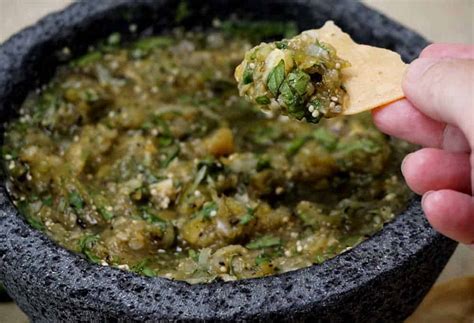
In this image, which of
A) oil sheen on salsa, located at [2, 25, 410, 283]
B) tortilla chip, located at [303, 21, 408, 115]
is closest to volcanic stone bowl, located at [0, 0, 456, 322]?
oil sheen on salsa, located at [2, 25, 410, 283]

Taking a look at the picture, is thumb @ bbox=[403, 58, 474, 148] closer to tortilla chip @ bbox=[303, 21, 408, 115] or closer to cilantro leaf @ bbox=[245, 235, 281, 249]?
tortilla chip @ bbox=[303, 21, 408, 115]

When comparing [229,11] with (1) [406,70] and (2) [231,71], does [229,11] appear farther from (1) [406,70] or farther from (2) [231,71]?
(1) [406,70]

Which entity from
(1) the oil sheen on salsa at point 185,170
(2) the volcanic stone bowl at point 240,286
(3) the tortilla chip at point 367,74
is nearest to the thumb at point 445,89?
(3) the tortilla chip at point 367,74

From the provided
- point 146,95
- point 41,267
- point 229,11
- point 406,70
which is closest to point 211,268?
point 41,267

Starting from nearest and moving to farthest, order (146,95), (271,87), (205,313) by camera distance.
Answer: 1. (205,313)
2. (271,87)
3. (146,95)

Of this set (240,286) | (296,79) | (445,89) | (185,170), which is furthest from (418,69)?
(185,170)

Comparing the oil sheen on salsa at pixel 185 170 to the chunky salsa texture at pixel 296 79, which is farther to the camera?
the oil sheen on salsa at pixel 185 170

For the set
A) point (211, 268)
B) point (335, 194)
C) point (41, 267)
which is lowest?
point (335, 194)

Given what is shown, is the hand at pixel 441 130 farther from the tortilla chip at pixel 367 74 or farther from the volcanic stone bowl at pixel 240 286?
the volcanic stone bowl at pixel 240 286
